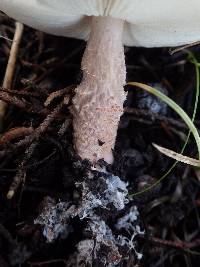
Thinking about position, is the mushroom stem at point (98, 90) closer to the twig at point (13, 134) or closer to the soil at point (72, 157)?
the soil at point (72, 157)

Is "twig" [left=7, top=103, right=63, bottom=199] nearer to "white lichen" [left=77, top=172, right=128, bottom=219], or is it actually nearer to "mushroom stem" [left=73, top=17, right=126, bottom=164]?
"mushroom stem" [left=73, top=17, right=126, bottom=164]

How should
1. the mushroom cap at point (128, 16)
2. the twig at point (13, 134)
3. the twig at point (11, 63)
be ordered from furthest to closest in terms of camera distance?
the twig at point (11, 63), the twig at point (13, 134), the mushroom cap at point (128, 16)

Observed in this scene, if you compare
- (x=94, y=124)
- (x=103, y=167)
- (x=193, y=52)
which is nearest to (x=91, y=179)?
(x=103, y=167)

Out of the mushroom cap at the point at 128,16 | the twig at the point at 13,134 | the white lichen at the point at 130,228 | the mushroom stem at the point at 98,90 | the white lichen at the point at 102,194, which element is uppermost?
the mushroom cap at the point at 128,16

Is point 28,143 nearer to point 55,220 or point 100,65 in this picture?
point 55,220

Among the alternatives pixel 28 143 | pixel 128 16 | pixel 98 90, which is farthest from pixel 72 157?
pixel 128 16

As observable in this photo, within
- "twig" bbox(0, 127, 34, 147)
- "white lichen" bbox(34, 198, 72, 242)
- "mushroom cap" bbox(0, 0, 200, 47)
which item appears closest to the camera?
"mushroom cap" bbox(0, 0, 200, 47)

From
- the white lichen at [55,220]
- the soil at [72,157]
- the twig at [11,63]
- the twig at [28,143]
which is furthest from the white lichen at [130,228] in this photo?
the twig at [11,63]

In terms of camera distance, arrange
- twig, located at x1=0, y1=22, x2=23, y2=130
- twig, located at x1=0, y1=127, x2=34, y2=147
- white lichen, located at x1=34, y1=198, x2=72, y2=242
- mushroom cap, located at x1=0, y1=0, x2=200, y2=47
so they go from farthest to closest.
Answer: twig, located at x1=0, y1=22, x2=23, y2=130
twig, located at x1=0, y1=127, x2=34, y2=147
white lichen, located at x1=34, y1=198, x2=72, y2=242
mushroom cap, located at x1=0, y1=0, x2=200, y2=47

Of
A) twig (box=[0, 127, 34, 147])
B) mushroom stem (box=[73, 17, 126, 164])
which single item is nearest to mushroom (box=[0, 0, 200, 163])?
mushroom stem (box=[73, 17, 126, 164])
